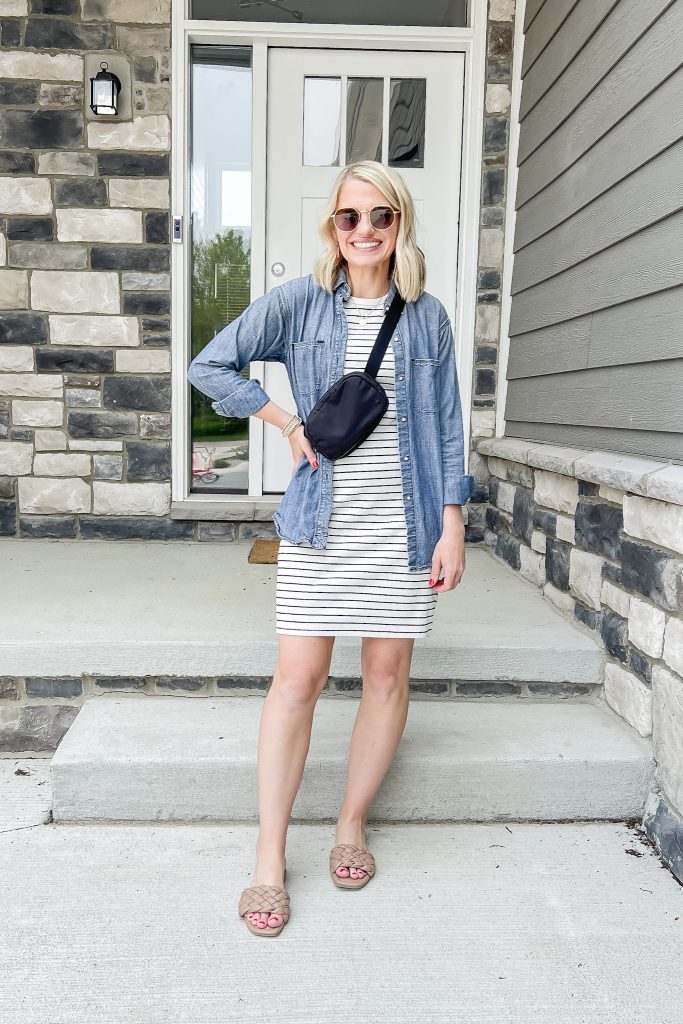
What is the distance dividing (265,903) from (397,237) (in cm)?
136

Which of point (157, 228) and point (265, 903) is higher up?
point (157, 228)

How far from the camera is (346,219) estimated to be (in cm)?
166

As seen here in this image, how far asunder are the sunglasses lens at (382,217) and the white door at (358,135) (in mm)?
2129

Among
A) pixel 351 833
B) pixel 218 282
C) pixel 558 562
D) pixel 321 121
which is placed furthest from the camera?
pixel 218 282

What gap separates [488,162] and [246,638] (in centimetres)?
243

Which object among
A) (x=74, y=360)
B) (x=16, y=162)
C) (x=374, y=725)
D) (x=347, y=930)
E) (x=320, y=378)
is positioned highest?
(x=16, y=162)

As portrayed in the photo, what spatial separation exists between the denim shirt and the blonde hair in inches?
1.1

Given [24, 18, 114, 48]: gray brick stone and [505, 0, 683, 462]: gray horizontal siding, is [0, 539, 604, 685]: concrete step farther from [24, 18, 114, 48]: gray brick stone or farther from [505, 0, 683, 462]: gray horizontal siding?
[24, 18, 114, 48]: gray brick stone

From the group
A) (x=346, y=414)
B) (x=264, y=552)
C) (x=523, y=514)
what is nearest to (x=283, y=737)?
(x=346, y=414)

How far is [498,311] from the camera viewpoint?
372 cm

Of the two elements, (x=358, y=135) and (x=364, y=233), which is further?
(x=358, y=135)

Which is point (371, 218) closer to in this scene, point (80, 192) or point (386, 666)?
point (386, 666)

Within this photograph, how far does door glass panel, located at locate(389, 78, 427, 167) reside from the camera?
12.0ft

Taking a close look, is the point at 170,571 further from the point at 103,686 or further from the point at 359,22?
the point at 359,22
